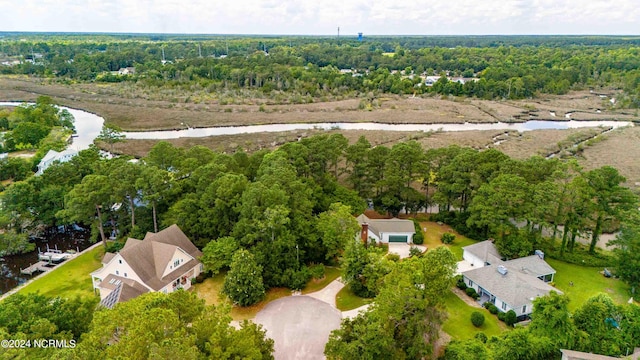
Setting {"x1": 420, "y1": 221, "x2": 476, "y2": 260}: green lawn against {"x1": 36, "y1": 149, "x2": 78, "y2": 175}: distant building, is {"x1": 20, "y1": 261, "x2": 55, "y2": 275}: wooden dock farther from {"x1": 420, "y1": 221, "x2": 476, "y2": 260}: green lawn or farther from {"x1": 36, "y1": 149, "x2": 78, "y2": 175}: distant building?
{"x1": 420, "y1": 221, "x2": 476, "y2": 260}: green lawn

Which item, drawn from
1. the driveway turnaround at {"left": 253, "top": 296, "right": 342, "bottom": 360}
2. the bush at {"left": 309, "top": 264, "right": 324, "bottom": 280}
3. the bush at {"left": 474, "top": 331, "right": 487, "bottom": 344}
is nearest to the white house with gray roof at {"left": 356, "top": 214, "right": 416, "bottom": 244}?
the bush at {"left": 309, "top": 264, "right": 324, "bottom": 280}

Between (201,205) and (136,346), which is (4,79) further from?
(136,346)

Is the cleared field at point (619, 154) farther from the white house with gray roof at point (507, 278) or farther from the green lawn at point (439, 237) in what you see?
the white house with gray roof at point (507, 278)

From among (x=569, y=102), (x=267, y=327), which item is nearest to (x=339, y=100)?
(x=569, y=102)

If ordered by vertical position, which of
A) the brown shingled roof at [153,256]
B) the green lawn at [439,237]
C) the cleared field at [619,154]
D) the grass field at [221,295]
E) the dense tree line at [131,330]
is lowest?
the grass field at [221,295]

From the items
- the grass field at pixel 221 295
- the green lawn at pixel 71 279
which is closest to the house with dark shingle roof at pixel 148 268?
the grass field at pixel 221 295

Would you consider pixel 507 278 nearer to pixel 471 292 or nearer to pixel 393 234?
pixel 471 292

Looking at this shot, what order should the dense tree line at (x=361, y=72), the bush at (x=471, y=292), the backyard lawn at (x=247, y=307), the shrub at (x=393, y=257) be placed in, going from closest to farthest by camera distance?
the backyard lawn at (x=247, y=307) < the bush at (x=471, y=292) < the shrub at (x=393, y=257) < the dense tree line at (x=361, y=72)
